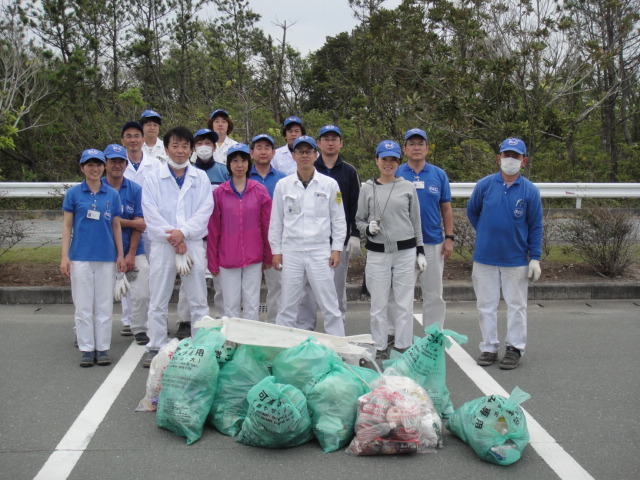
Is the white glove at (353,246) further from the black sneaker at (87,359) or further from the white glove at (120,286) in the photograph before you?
the black sneaker at (87,359)

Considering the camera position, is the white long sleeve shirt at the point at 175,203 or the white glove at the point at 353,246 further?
the white glove at the point at 353,246

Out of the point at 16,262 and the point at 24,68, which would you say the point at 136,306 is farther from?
the point at 24,68

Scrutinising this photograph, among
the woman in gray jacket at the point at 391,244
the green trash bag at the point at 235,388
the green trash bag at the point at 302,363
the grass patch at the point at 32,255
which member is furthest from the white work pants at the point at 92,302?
the grass patch at the point at 32,255

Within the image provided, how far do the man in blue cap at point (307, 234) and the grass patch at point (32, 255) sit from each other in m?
4.78

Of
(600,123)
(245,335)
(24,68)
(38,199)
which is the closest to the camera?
(245,335)

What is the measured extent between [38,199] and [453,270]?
1081cm

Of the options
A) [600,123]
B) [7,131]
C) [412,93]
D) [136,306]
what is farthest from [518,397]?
[600,123]

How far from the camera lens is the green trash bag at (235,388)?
4266 millimetres

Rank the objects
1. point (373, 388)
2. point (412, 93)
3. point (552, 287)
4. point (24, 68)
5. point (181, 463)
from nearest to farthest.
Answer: point (181, 463)
point (373, 388)
point (552, 287)
point (412, 93)
point (24, 68)

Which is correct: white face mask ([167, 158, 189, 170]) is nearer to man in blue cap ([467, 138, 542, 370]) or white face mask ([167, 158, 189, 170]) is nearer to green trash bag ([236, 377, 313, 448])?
green trash bag ([236, 377, 313, 448])

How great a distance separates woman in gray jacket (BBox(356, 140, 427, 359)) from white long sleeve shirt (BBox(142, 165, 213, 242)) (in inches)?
→ 53.7

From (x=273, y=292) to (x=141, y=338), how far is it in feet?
4.35

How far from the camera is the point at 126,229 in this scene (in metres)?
6.28

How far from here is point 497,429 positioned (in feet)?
13.0
